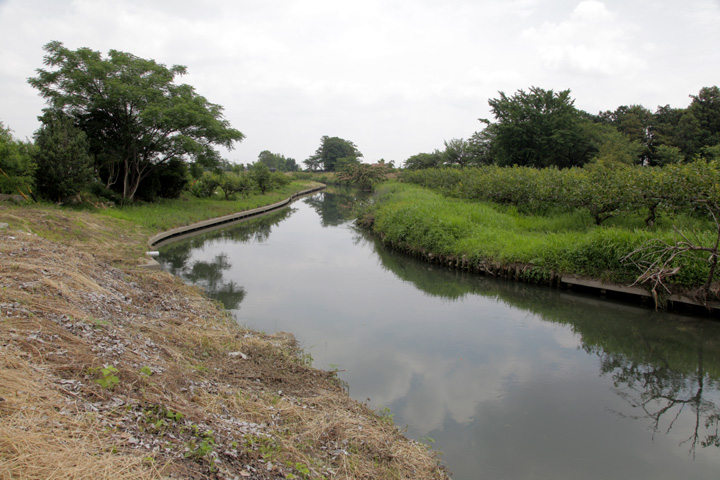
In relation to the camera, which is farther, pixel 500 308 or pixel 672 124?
pixel 672 124

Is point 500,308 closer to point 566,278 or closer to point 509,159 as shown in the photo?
point 566,278

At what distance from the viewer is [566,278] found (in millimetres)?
10703

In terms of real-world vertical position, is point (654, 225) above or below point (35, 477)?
above

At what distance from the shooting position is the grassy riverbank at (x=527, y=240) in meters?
9.84

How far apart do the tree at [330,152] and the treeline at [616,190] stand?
3081 inches

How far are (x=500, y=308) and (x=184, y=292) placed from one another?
6652 mm

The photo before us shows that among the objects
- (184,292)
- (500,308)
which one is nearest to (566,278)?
(500,308)

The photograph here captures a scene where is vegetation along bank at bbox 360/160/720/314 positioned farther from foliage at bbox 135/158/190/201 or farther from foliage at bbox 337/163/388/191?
foliage at bbox 337/163/388/191

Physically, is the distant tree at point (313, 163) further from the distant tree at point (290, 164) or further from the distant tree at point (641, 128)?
the distant tree at point (641, 128)

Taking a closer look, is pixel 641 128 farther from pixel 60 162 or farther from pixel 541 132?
pixel 60 162

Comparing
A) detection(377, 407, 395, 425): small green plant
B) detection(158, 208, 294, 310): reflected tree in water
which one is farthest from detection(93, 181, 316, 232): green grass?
detection(377, 407, 395, 425): small green plant

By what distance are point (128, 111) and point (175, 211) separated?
4858mm

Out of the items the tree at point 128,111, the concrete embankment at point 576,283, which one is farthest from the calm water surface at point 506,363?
the tree at point 128,111

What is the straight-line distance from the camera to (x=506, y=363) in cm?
692
